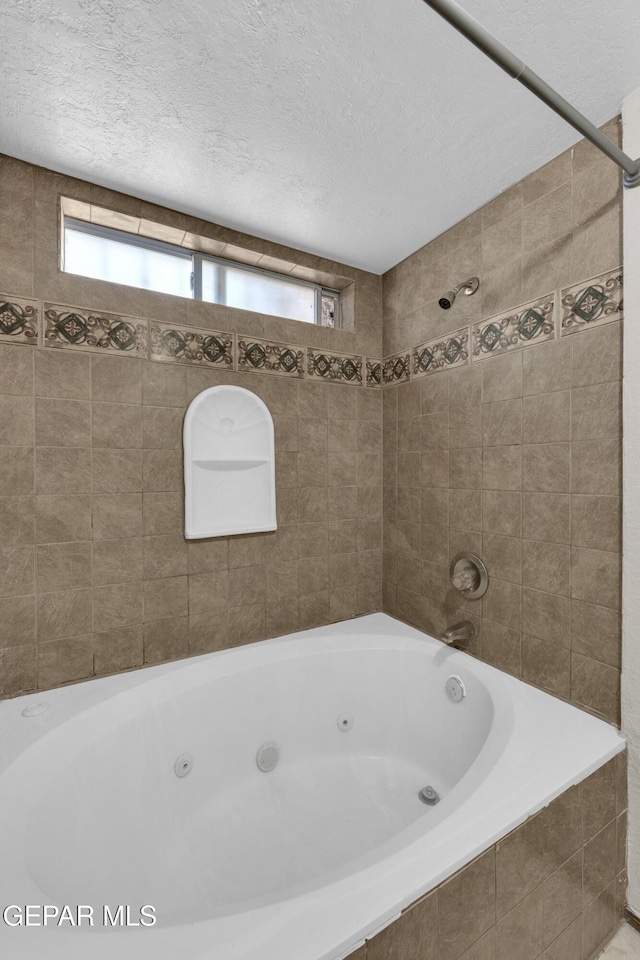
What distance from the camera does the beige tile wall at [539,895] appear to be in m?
0.78

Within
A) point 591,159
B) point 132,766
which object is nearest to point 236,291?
point 591,159

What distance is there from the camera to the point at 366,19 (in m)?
0.99

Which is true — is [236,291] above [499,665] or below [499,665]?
above

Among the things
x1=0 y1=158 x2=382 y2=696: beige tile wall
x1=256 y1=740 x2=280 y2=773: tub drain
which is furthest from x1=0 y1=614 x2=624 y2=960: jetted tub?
x1=0 y1=158 x2=382 y2=696: beige tile wall

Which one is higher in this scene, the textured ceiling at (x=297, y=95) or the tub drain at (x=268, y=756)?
the textured ceiling at (x=297, y=95)

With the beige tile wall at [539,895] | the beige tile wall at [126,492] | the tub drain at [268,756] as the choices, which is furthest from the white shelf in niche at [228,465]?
the beige tile wall at [539,895]

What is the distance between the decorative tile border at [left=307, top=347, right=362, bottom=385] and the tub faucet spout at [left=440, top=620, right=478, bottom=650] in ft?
4.15

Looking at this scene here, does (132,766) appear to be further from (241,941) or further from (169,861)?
(241,941)

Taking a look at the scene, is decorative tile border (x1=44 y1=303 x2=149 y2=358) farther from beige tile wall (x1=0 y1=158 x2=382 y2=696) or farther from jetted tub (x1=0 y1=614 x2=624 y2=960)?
jetted tub (x1=0 y1=614 x2=624 y2=960)

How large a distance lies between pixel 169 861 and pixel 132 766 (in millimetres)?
285

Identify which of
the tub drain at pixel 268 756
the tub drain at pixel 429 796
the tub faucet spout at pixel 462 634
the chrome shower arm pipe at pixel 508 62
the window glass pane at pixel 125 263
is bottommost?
the tub drain at pixel 429 796

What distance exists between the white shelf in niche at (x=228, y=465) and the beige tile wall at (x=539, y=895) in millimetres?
1314

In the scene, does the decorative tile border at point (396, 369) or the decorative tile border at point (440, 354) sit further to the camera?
the decorative tile border at point (396, 369)

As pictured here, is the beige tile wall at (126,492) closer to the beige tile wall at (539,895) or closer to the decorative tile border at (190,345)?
the decorative tile border at (190,345)
